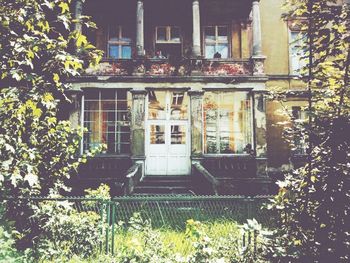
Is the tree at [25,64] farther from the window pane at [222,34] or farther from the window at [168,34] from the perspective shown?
the window pane at [222,34]

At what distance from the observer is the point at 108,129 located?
1418cm

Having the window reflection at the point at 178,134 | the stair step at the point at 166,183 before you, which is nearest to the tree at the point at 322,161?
the stair step at the point at 166,183

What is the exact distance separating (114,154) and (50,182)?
342 inches

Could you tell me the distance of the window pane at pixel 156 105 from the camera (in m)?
13.8

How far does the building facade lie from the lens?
1294cm

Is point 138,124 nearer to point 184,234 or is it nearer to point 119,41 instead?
point 119,41

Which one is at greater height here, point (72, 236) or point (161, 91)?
point (161, 91)

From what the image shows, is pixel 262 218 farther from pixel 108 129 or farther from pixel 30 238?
pixel 108 129

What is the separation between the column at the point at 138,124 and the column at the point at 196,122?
1831 millimetres

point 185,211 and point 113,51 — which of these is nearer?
point 185,211

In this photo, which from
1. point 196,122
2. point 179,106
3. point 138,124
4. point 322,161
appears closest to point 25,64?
point 322,161

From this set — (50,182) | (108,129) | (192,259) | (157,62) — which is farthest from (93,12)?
(192,259)

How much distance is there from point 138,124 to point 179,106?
1967 mm

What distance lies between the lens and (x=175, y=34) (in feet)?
49.5
